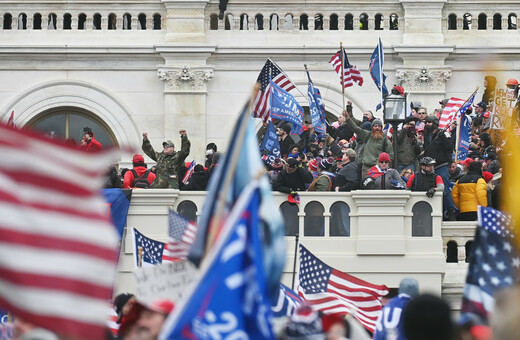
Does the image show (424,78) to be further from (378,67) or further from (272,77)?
(272,77)

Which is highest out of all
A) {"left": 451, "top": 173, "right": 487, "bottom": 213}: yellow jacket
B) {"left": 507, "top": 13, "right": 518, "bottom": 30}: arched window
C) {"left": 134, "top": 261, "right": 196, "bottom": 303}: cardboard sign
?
{"left": 507, "top": 13, "right": 518, "bottom": 30}: arched window

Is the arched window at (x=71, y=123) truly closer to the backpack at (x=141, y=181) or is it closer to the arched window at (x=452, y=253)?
the backpack at (x=141, y=181)

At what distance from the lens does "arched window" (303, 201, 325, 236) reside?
19484 millimetres

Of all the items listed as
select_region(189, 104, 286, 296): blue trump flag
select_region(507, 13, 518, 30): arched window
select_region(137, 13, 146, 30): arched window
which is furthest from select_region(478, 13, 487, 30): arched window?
select_region(189, 104, 286, 296): blue trump flag

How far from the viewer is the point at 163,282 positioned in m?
9.16

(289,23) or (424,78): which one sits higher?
(289,23)

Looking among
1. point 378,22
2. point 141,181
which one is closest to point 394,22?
point 378,22

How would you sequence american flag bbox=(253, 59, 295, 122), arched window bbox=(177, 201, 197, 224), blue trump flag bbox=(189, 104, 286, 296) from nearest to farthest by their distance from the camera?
blue trump flag bbox=(189, 104, 286, 296)
arched window bbox=(177, 201, 197, 224)
american flag bbox=(253, 59, 295, 122)

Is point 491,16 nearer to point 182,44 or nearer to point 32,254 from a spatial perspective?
point 182,44

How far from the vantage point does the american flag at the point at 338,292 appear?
14.6 m

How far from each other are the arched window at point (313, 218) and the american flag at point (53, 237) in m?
12.6

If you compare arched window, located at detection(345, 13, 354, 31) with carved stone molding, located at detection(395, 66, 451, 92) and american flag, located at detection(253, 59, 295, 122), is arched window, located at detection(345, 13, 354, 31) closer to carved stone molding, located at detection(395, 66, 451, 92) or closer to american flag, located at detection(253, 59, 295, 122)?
carved stone molding, located at detection(395, 66, 451, 92)

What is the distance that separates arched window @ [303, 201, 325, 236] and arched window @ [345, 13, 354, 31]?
10.1 metres

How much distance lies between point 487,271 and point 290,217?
1016cm
